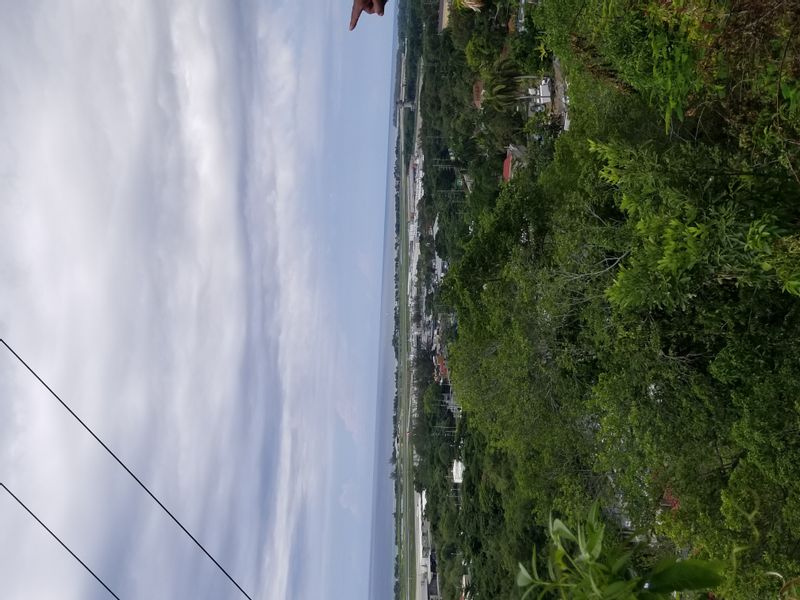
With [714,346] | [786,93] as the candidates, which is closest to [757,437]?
[714,346]

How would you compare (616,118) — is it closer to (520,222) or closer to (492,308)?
(520,222)

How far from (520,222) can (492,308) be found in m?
2.57

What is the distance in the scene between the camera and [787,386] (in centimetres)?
931

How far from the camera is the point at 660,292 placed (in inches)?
367

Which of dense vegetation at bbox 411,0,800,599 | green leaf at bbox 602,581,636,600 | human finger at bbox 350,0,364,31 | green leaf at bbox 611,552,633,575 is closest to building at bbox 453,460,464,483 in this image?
dense vegetation at bbox 411,0,800,599

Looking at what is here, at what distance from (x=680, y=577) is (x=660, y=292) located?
5995 millimetres

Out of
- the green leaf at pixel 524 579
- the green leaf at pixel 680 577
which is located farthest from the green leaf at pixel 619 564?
the green leaf at pixel 524 579

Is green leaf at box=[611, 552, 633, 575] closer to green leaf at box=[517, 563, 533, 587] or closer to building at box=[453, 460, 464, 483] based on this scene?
green leaf at box=[517, 563, 533, 587]

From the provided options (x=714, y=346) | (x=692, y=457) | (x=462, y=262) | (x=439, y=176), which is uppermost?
(x=439, y=176)

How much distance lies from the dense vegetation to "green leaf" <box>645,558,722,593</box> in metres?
4.99

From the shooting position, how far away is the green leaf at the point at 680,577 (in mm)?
4344

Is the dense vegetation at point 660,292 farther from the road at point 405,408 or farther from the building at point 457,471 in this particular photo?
the road at point 405,408

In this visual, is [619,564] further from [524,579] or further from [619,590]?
[524,579]

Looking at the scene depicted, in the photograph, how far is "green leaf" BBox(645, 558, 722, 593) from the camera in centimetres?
434
